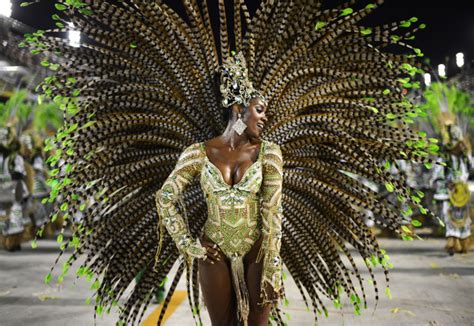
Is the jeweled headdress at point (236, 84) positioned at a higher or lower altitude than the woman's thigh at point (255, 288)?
higher

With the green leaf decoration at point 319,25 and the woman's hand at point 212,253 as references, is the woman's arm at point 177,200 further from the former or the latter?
the green leaf decoration at point 319,25

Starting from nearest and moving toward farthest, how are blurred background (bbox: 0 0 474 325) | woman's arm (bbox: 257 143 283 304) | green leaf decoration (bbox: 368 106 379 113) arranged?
woman's arm (bbox: 257 143 283 304), green leaf decoration (bbox: 368 106 379 113), blurred background (bbox: 0 0 474 325)

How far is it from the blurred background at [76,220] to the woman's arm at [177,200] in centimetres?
190

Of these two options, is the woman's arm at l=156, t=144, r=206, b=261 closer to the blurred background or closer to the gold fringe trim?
the gold fringe trim

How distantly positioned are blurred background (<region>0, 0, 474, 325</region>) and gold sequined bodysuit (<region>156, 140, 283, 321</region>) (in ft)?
6.11

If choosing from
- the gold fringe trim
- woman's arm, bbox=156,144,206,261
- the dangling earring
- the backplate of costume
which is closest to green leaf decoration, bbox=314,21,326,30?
the backplate of costume

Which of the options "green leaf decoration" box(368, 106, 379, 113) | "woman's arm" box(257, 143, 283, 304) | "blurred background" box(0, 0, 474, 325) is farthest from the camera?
"blurred background" box(0, 0, 474, 325)

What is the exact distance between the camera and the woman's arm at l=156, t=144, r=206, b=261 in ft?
7.36

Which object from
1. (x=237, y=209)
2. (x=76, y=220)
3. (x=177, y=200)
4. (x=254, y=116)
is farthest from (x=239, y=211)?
(x=76, y=220)

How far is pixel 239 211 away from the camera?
2.27 meters

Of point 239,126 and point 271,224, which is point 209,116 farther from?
point 271,224

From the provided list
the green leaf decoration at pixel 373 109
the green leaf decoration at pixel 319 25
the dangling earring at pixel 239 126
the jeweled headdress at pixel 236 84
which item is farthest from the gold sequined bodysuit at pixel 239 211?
the green leaf decoration at pixel 319 25

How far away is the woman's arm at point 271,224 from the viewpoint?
2219 millimetres

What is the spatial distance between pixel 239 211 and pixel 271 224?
169mm
